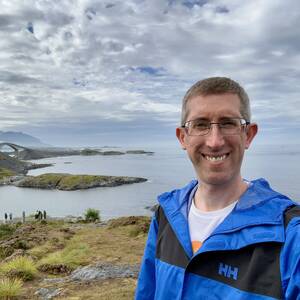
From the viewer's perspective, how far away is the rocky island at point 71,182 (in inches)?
3917

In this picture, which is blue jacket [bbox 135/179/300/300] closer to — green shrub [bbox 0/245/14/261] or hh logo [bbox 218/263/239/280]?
hh logo [bbox 218/263/239/280]

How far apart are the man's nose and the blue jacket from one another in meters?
0.35

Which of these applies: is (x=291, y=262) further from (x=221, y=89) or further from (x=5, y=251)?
(x=5, y=251)

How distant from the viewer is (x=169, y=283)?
2.51 m

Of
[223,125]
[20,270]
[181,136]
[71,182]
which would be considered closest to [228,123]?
[223,125]

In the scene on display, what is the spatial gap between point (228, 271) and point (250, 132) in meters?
0.94

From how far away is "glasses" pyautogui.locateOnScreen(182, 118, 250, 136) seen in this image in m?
2.47

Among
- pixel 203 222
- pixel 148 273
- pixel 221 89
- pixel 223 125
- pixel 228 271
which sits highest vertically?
pixel 221 89

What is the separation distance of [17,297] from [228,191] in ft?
24.7

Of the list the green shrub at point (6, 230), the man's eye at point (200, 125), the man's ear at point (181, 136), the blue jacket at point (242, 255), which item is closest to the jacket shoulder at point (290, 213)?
the blue jacket at point (242, 255)

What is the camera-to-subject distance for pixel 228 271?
220 cm

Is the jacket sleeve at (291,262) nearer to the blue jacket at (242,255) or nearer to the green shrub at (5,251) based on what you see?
the blue jacket at (242,255)

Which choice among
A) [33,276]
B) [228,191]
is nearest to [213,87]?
[228,191]


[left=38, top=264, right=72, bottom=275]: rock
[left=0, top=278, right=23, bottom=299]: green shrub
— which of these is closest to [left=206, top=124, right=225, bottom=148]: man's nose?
[left=0, top=278, right=23, bottom=299]: green shrub
